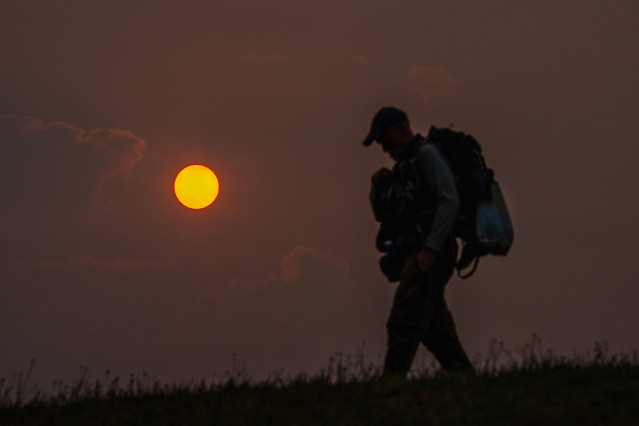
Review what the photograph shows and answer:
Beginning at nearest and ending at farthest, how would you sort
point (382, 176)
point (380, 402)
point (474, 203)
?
point (380, 402), point (474, 203), point (382, 176)

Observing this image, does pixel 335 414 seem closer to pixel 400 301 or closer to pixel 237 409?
pixel 237 409

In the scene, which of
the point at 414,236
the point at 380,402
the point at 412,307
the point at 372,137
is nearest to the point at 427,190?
the point at 414,236

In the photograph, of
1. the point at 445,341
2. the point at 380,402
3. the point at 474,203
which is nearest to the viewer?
the point at 380,402

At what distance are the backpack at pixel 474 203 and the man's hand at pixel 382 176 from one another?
521mm

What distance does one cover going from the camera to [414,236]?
782cm

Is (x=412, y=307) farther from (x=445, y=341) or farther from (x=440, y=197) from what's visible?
(x=440, y=197)

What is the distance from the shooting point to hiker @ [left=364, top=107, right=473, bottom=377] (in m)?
7.59

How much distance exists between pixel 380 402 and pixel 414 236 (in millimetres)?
1824

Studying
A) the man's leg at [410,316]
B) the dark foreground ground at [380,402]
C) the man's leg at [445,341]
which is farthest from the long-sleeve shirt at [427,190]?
the dark foreground ground at [380,402]

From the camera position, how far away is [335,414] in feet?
20.6

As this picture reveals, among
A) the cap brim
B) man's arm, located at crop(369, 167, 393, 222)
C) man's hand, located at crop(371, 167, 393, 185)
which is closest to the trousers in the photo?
man's arm, located at crop(369, 167, 393, 222)

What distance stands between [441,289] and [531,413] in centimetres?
230

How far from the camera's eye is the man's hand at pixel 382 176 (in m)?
8.02

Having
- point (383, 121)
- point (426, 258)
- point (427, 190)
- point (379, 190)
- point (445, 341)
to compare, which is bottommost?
point (445, 341)
